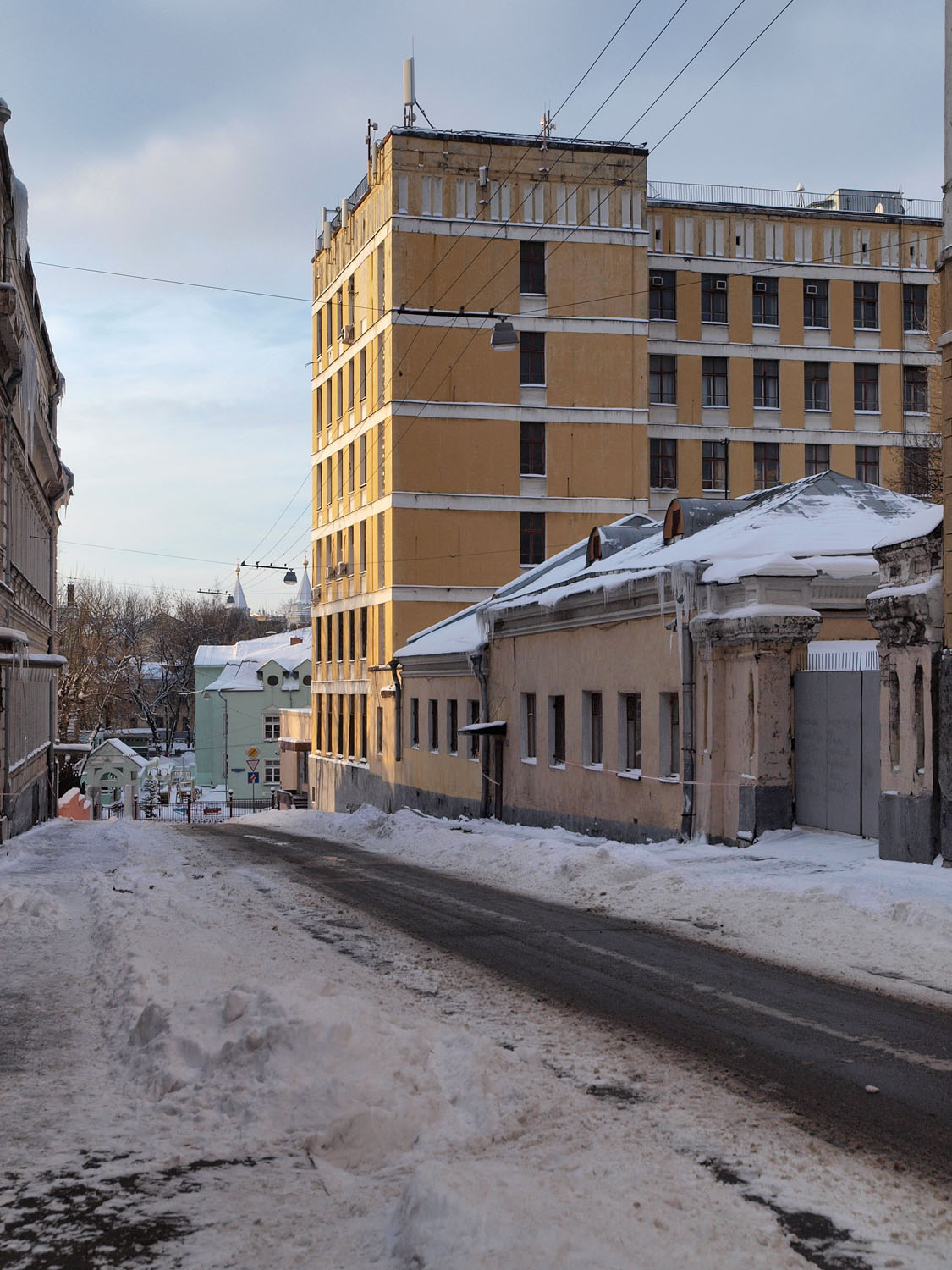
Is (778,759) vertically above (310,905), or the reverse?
(778,759)

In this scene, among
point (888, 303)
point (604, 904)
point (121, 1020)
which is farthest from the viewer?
point (888, 303)

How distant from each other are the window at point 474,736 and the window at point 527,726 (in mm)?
3462

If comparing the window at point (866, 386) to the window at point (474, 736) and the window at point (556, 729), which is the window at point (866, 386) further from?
the window at point (556, 729)

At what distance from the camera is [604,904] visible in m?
13.8

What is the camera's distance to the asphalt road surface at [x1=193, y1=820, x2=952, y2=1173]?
602cm

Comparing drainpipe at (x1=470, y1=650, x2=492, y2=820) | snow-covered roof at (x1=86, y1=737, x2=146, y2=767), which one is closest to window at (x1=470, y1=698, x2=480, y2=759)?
drainpipe at (x1=470, y1=650, x2=492, y2=820)

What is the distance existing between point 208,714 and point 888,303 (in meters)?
51.2

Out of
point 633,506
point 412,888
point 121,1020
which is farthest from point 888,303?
point 121,1020

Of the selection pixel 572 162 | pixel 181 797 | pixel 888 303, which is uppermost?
pixel 572 162

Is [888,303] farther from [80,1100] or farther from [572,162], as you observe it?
[80,1100]

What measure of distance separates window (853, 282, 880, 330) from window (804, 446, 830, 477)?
4951 millimetres

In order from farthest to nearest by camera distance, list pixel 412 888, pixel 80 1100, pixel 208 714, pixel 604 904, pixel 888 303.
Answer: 1. pixel 208 714
2. pixel 888 303
3. pixel 412 888
4. pixel 604 904
5. pixel 80 1100

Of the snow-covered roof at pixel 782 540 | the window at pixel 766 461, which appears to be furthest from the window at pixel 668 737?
the window at pixel 766 461

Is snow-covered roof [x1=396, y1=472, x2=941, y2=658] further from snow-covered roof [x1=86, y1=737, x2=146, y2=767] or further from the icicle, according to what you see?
snow-covered roof [x1=86, y1=737, x2=146, y2=767]
